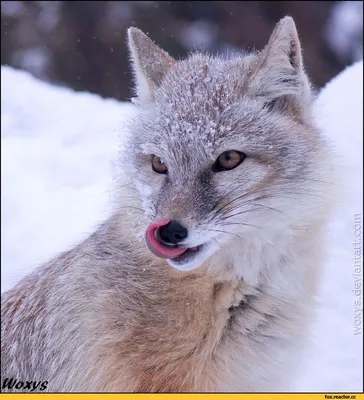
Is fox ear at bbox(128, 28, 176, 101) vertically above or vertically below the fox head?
above

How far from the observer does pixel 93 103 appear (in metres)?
4.47

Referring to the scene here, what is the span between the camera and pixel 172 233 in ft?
5.46

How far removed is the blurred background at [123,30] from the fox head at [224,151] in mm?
1639

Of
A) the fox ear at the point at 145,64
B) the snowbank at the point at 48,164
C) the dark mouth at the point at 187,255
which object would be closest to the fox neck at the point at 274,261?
the dark mouth at the point at 187,255

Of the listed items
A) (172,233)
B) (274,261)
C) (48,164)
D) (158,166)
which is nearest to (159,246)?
(172,233)

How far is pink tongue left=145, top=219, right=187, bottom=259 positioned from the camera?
167 cm

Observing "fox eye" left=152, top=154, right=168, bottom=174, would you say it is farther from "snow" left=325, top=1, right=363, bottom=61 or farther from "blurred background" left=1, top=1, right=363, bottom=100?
"snow" left=325, top=1, right=363, bottom=61

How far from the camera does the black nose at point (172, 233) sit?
5.46ft

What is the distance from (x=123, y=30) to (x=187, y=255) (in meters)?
2.36

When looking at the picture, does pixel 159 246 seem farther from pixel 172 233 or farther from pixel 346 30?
pixel 346 30

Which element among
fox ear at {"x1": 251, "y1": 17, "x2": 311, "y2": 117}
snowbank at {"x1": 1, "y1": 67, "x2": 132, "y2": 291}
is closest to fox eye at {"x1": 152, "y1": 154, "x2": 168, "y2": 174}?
fox ear at {"x1": 251, "y1": 17, "x2": 311, "y2": 117}

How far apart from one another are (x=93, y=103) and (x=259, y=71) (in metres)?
2.70

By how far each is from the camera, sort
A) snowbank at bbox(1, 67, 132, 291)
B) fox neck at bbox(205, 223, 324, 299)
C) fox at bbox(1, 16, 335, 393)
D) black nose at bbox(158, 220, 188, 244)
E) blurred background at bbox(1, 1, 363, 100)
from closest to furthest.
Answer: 1. black nose at bbox(158, 220, 188, 244)
2. fox at bbox(1, 16, 335, 393)
3. fox neck at bbox(205, 223, 324, 299)
4. snowbank at bbox(1, 67, 132, 291)
5. blurred background at bbox(1, 1, 363, 100)

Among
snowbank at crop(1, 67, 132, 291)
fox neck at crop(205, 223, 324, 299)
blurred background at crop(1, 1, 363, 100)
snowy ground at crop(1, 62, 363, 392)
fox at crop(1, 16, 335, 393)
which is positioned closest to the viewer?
fox at crop(1, 16, 335, 393)
